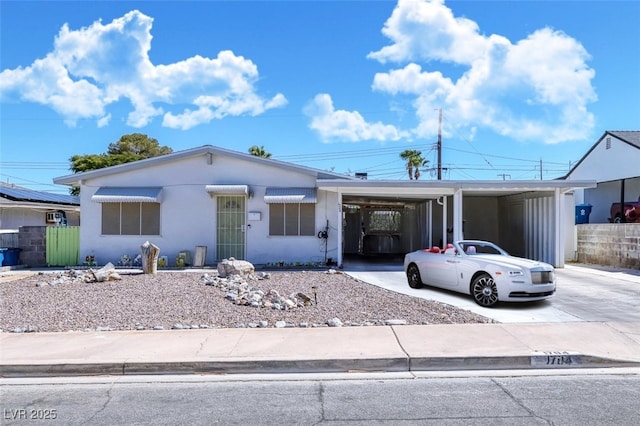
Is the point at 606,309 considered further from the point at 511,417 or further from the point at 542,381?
the point at 511,417

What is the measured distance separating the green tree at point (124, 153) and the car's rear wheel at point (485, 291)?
33.8 metres

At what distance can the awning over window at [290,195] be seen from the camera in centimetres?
1563

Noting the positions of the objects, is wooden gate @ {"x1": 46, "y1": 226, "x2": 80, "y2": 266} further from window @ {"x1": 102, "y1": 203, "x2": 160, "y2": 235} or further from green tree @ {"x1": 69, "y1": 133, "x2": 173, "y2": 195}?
green tree @ {"x1": 69, "y1": 133, "x2": 173, "y2": 195}

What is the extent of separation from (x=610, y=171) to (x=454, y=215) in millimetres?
16727

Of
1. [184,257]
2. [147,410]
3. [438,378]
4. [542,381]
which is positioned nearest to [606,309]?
[542,381]

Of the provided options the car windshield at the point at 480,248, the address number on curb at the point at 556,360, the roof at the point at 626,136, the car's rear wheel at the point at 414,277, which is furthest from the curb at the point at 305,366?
the roof at the point at 626,136

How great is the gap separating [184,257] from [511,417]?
1332cm

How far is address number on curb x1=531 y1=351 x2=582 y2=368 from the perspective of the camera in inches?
235

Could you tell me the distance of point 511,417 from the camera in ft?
14.1

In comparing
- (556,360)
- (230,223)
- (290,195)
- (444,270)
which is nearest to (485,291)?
(444,270)

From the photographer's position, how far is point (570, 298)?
401 inches

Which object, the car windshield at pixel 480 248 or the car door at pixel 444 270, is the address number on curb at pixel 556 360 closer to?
the car door at pixel 444 270

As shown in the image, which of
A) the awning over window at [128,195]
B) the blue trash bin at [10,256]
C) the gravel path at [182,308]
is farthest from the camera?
the blue trash bin at [10,256]

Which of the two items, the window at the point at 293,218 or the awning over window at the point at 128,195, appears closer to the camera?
the awning over window at the point at 128,195
